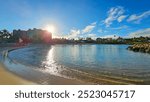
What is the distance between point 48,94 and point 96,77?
247cm

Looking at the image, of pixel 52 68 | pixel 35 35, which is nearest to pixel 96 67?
pixel 52 68

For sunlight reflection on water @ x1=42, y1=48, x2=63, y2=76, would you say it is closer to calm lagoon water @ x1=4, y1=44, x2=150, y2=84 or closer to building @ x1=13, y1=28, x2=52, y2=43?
calm lagoon water @ x1=4, y1=44, x2=150, y2=84

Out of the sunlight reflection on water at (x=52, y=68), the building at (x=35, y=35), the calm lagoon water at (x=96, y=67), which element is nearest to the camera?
the calm lagoon water at (x=96, y=67)

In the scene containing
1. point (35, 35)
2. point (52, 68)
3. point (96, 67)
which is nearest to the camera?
point (52, 68)

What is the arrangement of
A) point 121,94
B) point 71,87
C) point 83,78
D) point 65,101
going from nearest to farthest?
1. point 65,101
2. point 121,94
3. point 71,87
4. point 83,78

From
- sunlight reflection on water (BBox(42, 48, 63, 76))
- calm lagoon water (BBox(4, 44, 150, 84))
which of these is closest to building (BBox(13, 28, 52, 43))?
calm lagoon water (BBox(4, 44, 150, 84))

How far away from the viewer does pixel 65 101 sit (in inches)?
219

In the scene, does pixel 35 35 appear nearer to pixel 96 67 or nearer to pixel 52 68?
pixel 52 68

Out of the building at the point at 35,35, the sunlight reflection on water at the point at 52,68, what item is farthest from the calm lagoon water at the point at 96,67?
the building at the point at 35,35

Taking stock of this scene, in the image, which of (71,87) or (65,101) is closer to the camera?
→ (65,101)

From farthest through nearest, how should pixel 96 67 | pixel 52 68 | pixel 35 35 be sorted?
1. pixel 35 35
2. pixel 96 67
3. pixel 52 68

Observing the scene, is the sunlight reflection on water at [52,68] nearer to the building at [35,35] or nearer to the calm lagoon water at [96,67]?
the calm lagoon water at [96,67]

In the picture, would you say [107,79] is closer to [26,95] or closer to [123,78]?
[123,78]

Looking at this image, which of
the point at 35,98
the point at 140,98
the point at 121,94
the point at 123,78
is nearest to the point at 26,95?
the point at 35,98
